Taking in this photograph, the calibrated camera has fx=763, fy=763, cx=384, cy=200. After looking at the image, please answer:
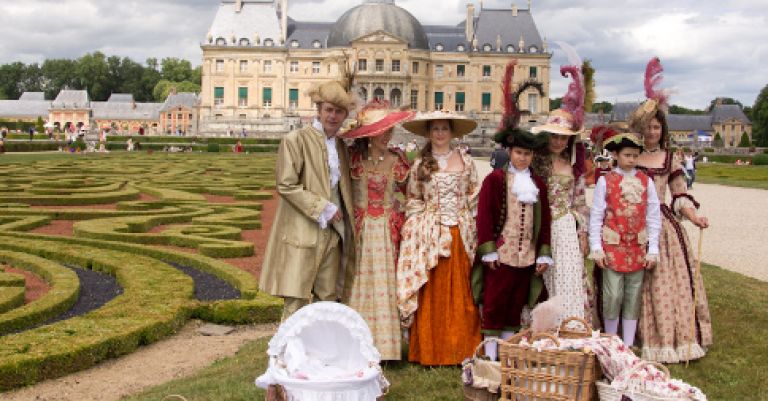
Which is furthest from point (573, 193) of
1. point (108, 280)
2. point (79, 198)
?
point (79, 198)

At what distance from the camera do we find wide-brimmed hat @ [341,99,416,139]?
4.58 m

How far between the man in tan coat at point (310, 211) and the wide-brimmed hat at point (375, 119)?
0.67 ft

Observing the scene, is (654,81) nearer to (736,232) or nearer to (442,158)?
(442,158)

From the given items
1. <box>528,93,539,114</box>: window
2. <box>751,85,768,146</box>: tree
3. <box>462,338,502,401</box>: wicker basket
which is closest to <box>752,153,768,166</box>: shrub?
<box>751,85,768,146</box>: tree

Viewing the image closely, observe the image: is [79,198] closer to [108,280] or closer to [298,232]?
[108,280]

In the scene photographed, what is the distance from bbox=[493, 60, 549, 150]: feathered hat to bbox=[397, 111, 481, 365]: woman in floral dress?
11.8 inches

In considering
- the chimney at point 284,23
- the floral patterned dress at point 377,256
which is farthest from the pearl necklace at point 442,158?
the chimney at point 284,23

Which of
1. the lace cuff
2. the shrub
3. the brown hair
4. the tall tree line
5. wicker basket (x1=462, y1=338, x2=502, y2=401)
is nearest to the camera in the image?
wicker basket (x1=462, y1=338, x2=502, y2=401)

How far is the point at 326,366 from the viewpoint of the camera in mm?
3498

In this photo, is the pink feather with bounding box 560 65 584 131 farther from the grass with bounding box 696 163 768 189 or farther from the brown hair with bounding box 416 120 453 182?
the grass with bounding box 696 163 768 189

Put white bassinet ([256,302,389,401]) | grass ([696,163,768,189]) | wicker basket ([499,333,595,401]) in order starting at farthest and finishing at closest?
grass ([696,163,768,189]), wicker basket ([499,333,595,401]), white bassinet ([256,302,389,401])

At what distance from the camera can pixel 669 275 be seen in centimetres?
480

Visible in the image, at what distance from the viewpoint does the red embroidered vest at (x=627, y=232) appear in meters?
4.68

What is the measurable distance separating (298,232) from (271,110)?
55579 mm
